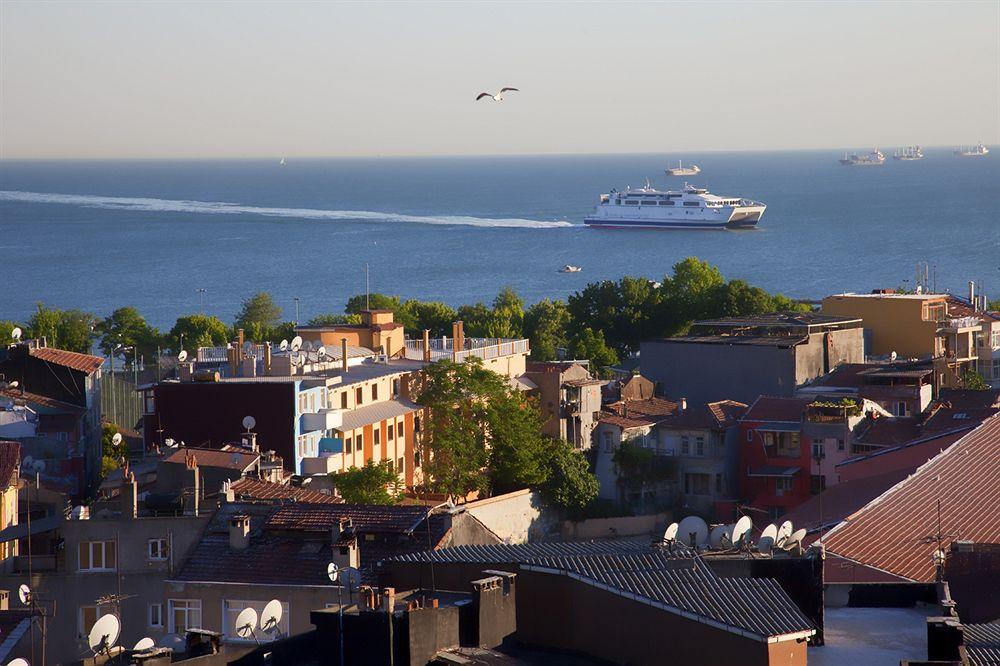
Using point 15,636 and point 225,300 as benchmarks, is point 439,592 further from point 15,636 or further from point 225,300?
point 225,300

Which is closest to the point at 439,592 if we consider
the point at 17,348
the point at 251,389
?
the point at 251,389

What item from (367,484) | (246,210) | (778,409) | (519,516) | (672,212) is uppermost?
(246,210)

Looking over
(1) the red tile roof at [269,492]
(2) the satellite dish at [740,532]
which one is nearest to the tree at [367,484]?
(1) the red tile roof at [269,492]

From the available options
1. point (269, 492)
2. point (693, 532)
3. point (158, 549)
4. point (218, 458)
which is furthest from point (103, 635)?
point (218, 458)

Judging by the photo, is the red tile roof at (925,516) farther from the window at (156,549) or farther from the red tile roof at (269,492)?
the window at (156,549)

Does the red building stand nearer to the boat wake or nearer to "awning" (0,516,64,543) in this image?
Answer: "awning" (0,516,64,543)

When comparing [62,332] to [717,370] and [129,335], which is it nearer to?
[129,335]

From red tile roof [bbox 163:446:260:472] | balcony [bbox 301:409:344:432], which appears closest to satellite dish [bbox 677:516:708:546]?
red tile roof [bbox 163:446:260:472]
